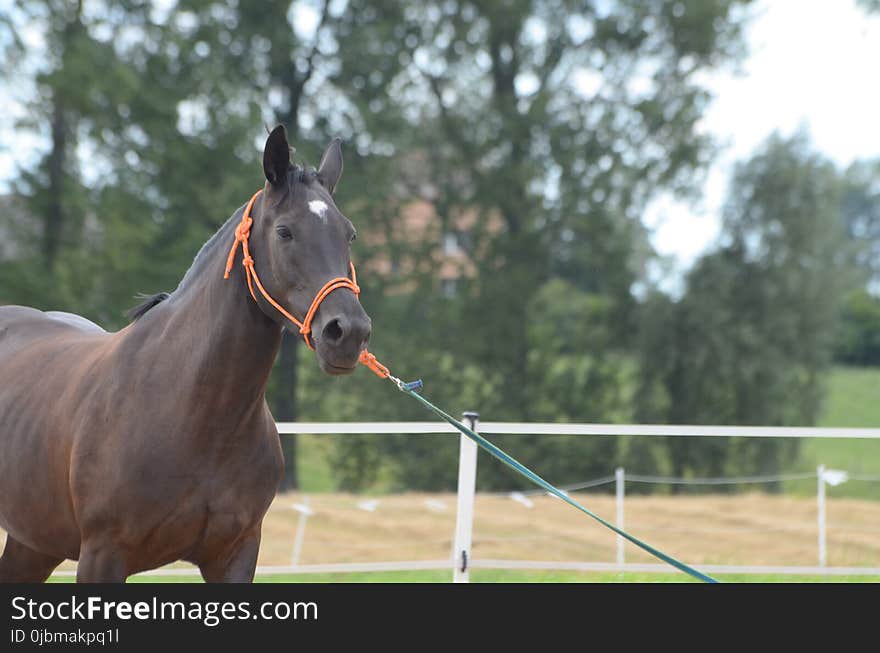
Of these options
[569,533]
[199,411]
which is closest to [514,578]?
[569,533]

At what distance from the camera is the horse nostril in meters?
2.81

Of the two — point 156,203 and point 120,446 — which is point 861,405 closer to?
point 156,203

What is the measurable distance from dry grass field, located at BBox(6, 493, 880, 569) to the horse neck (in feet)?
20.6

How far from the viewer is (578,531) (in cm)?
1194

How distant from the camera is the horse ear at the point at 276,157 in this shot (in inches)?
121

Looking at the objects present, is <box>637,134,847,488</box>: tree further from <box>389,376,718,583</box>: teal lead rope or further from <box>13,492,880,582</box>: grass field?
<box>389,376,718,583</box>: teal lead rope

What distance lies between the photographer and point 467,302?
18.9m

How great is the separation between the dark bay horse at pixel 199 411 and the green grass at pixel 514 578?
396cm

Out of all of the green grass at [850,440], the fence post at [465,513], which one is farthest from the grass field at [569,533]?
the green grass at [850,440]

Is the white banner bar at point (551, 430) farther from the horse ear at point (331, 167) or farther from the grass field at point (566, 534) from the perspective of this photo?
the horse ear at point (331, 167)

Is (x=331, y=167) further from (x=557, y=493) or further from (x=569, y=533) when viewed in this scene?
(x=569, y=533)

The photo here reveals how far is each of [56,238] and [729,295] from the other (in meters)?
12.6

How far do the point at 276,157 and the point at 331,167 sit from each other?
1.06ft

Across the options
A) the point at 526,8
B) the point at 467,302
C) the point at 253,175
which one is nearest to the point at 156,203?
the point at 253,175
